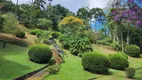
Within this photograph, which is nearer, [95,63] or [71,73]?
[71,73]

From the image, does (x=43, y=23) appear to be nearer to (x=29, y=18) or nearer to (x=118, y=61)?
(x=29, y=18)

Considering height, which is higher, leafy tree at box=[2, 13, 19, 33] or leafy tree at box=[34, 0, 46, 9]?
leafy tree at box=[34, 0, 46, 9]

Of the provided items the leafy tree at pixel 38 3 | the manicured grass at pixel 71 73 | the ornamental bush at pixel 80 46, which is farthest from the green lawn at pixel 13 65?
the leafy tree at pixel 38 3

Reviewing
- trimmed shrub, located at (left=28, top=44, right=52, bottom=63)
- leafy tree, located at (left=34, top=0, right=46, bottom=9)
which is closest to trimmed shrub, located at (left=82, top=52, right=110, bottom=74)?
trimmed shrub, located at (left=28, top=44, right=52, bottom=63)

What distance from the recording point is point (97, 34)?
1614 inches

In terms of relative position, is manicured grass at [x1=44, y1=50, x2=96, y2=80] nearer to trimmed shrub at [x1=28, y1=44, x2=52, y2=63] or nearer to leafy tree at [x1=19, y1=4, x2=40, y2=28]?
trimmed shrub at [x1=28, y1=44, x2=52, y2=63]

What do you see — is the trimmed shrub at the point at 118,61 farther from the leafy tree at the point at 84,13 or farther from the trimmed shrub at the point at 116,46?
the leafy tree at the point at 84,13

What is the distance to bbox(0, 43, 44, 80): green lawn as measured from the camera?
1426cm

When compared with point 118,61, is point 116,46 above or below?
above

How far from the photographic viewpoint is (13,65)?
16.6 meters

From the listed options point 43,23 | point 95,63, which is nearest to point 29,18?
point 43,23

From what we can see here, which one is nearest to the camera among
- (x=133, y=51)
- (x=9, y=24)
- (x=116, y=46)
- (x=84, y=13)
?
(x=9, y=24)

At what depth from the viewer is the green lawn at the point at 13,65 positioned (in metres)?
14.3

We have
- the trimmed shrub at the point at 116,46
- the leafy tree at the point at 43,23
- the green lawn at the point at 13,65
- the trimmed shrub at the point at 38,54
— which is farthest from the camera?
the leafy tree at the point at 43,23
